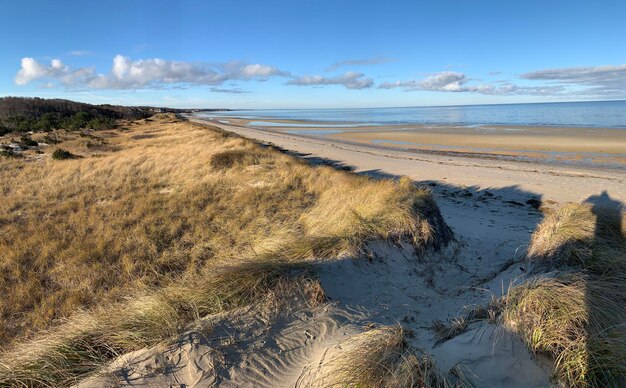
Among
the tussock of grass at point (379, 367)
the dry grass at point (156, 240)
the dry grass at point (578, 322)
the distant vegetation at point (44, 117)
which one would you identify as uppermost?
the distant vegetation at point (44, 117)

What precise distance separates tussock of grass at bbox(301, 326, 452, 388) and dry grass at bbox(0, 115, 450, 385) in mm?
1486

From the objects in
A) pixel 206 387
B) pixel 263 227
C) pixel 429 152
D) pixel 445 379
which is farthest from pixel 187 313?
pixel 429 152

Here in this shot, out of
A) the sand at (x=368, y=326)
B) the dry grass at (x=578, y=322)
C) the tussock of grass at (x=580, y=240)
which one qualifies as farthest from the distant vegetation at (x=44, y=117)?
the dry grass at (x=578, y=322)

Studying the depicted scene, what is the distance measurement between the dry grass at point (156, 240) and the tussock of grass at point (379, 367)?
58.5 inches

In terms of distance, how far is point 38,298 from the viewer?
597 cm

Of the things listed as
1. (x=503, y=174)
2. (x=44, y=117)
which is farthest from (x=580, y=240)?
(x=44, y=117)

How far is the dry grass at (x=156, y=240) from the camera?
3957 millimetres

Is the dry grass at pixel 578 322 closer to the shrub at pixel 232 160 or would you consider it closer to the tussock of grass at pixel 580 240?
the tussock of grass at pixel 580 240

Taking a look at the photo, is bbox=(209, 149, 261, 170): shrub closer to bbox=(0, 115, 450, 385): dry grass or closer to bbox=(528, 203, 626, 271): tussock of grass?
bbox=(0, 115, 450, 385): dry grass

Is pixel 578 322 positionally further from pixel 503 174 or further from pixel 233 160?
pixel 233 160

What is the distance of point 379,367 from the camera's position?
9.23 feet

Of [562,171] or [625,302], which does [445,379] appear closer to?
[625,302]

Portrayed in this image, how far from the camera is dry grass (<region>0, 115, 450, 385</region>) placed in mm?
3957

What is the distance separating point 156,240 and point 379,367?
23.5ft
